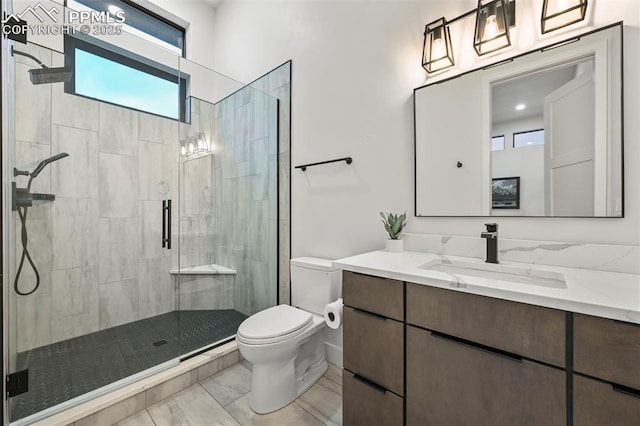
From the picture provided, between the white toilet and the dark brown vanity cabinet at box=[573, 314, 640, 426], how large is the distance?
1220 millimetres

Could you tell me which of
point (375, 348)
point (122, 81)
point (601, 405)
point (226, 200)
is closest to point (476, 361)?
point (601, 405)

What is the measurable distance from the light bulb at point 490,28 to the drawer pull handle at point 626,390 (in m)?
1.49

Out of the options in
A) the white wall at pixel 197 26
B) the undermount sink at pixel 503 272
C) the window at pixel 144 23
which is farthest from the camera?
the white wall at pixel 197 26

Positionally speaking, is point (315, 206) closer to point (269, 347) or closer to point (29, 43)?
point (269, 347)

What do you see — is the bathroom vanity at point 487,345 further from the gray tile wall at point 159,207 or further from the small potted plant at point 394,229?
the gray tile wall at point 159,207

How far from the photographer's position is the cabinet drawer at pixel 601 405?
2.26ft

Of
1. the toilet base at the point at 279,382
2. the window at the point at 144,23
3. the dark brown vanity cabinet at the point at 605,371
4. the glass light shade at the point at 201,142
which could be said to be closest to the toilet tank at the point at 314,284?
the toilet base at the point at 279,382

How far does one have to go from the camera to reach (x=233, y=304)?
8.50 ft

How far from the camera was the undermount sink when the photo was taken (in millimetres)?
1102

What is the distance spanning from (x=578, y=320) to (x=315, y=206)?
165cm

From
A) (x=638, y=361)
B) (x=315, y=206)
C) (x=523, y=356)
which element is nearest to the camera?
(x=638, y=361)

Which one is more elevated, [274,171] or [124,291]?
[274,171]

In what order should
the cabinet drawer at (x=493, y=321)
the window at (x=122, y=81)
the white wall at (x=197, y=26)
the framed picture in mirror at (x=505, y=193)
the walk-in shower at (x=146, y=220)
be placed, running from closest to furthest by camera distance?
the cabinet drawer at (x=493, y=321), the framed picture in mirror at (x=505, y=193), the walk-in shower at (x=146, y=220), the window at (x=122, y=81), the white wall at (x=197, y=26)

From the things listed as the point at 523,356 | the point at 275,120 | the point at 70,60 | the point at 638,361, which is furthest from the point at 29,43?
the point at 638,361
